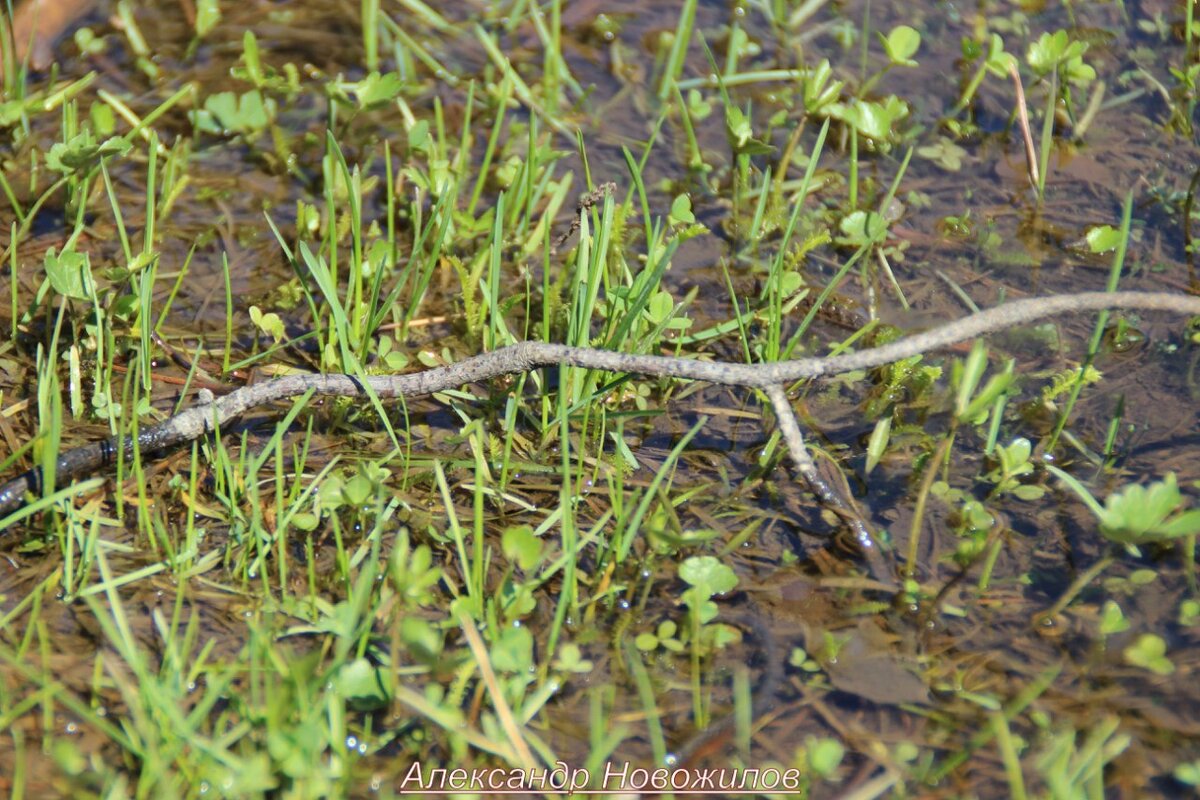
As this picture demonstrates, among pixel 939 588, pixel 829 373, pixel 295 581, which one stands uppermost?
pixel 829 373

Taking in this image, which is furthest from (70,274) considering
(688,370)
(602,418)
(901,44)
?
(901,44)

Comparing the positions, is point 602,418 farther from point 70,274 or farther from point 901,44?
point 901,44

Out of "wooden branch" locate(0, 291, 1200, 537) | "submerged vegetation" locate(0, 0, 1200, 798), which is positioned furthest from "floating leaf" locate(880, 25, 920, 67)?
"wooden branch" locate(0, 291, 1200, 537)

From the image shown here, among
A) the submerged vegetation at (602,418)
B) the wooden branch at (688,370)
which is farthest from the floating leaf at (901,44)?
the wooden branch at (688,370)

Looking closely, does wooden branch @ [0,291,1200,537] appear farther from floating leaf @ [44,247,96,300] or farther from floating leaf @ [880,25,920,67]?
floating leaf @ [880,25,920,67]

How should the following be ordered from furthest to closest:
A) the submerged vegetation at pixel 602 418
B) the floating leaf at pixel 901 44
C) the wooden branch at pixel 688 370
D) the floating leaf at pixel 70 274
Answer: the floating leaf at pixel 901 44 → the floating leaf at pixel 70 274 → the wooden branch at pixel 688 370 → the submerged vegetation at pixel 602 418

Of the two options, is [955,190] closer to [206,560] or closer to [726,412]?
[726,412]

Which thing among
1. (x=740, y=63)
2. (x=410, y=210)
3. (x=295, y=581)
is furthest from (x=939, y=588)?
(x=740, y=63)

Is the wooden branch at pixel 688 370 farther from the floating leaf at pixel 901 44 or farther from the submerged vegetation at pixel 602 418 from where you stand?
the floating leaf at pixel 901 44
